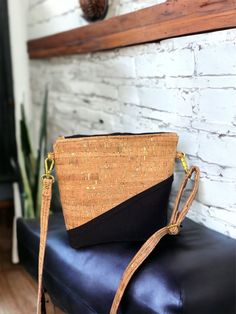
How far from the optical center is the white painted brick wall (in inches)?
46.2

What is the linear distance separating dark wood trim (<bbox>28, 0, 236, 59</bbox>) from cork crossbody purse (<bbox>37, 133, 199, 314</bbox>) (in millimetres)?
322

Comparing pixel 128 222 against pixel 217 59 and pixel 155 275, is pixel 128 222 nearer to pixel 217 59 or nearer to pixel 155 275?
pixel 155 275

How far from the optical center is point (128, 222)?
1.15 meters

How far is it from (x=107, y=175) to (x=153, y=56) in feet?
1.64

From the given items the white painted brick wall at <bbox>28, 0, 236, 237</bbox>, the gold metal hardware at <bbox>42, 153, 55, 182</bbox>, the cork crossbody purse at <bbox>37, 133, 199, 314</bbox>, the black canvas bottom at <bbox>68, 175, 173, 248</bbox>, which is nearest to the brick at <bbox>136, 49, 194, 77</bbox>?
the white painted brick wall at <bbox>28, 0, 236, 237</bbox>

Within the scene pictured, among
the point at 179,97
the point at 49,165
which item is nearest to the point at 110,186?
the point at 49,165

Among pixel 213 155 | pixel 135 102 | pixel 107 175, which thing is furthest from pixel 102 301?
pixel 135 102

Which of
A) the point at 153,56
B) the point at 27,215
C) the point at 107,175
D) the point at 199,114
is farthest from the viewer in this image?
the point at 27,215

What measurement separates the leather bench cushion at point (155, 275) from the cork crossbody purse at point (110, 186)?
0.16 feet

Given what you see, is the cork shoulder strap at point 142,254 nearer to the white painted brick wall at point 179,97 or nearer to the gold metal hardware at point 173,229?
the gold metal hardware at point 173,229

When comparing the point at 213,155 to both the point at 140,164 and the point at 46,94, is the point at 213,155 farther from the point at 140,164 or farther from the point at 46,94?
the point at 46,94

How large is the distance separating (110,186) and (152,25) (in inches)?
21.5

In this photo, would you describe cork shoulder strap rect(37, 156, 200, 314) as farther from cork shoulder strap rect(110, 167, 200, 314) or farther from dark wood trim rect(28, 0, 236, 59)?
dark wood trim rect(28, 0, 236, 59)

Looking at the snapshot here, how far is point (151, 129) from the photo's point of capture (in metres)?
1.51
